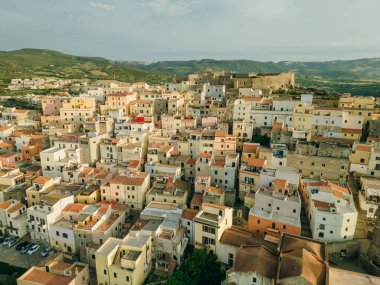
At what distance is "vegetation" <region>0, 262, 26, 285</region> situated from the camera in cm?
2914

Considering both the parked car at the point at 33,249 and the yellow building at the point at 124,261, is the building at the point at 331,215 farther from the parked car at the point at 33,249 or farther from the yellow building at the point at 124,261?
the parked car at the point at 33,249

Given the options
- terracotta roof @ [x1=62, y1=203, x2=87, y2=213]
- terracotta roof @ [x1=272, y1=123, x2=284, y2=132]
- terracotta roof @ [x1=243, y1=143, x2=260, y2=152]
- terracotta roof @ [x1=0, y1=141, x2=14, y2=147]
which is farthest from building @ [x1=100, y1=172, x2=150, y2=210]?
terracotta roof @ [x1=0, y1=141, x2=14, y2=147]

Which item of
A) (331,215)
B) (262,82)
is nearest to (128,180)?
(331,215)

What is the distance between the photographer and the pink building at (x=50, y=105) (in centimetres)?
6887

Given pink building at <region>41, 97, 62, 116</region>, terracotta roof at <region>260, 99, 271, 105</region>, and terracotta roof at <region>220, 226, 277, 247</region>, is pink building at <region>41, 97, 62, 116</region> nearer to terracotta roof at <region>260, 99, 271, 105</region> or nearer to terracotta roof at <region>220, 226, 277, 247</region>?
terracotta roof at <region>260, 99, 271, 105</region>

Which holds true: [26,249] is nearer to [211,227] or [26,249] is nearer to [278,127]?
[211,227]

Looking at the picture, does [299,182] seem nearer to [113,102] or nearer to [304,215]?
[304,215]

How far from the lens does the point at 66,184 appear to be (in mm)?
40969

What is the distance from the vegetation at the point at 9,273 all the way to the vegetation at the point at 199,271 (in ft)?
54.3

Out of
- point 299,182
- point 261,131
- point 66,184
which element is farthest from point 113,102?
point 299,182

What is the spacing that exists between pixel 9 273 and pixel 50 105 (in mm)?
47355

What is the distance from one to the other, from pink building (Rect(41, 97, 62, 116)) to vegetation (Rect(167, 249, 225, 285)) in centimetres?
5493

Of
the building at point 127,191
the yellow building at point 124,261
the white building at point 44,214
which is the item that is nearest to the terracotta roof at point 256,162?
the building at point 127,191

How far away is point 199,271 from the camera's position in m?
27.0
